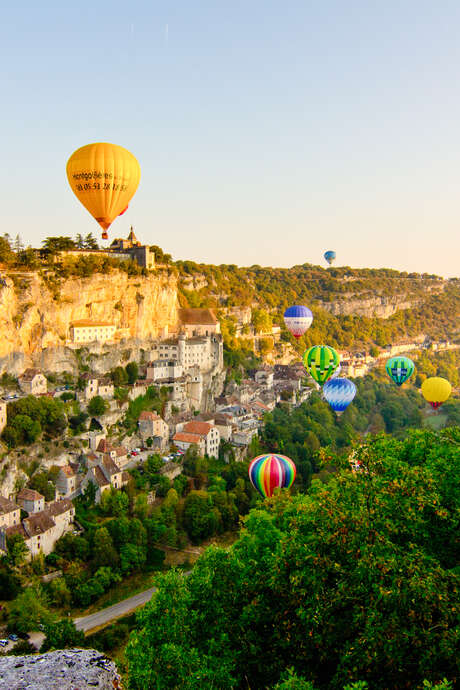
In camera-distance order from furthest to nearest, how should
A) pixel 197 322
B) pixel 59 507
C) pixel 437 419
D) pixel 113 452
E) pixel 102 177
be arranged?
pixel 437 419 → pixel 197 322 → pixel 113 452 → pixel 59 507 → pixel 102 177

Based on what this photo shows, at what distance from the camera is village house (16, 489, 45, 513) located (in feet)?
64.6

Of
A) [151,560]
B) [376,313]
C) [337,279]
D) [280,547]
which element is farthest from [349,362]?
[280,547]

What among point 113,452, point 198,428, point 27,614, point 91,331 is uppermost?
point 91,331

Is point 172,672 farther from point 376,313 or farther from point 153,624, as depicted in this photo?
point 376,313

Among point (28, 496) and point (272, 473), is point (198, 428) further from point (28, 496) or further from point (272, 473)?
point (28, 496)

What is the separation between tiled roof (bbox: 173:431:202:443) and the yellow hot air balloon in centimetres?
1265

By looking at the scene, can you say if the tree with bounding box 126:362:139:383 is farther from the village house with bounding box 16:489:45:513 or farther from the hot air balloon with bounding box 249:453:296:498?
the hot air balloon with bounding box 249:453:296:498

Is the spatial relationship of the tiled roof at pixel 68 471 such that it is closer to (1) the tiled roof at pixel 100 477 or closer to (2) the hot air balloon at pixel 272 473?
Result: (1) the tiled roof at pixel 100 477

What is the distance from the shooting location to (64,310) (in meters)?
27.2

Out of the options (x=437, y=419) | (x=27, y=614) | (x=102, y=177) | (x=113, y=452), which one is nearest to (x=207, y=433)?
(x=113, y=452)

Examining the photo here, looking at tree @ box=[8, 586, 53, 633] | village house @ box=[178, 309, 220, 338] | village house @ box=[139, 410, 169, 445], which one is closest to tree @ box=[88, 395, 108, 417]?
village house @ box=[139, 410, 169, 445]

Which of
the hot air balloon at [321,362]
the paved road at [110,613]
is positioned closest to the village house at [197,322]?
the hot air balloon at [321,362]

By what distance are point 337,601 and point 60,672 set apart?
2.52 m

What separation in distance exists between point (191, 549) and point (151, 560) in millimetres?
1725
